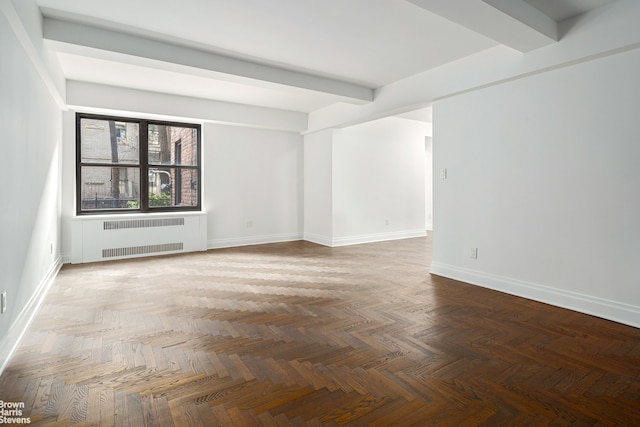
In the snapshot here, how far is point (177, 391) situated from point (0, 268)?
135cm

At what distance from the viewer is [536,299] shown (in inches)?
134

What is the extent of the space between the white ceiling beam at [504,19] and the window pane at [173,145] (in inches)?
186

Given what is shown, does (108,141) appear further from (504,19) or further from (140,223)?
(504,19)

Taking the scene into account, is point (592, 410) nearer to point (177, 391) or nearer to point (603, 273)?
point (603, 273)

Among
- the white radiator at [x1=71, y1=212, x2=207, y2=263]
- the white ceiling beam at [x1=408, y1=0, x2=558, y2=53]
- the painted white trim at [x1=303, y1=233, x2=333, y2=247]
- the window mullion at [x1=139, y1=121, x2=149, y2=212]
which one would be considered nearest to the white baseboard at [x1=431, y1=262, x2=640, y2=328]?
the white ceiling beam at [x1=408, y1=0, x2=558, y2=53]

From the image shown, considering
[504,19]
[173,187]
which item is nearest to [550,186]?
[504,19]

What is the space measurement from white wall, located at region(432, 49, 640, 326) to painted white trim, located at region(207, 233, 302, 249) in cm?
350

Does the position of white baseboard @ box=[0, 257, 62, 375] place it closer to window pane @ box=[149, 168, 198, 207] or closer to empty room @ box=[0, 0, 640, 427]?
empty room @ box=[0, 0, 640, 427]

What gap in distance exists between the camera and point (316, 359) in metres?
2.22

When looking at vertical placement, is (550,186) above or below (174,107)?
below

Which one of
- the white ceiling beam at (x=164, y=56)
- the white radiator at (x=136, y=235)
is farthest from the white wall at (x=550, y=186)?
the white radiator at (x=136, y=235)

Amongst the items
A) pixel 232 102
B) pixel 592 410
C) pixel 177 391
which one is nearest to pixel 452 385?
pixel 592 410

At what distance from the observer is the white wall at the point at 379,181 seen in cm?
658

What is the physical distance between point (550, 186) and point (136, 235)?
5.41 m
